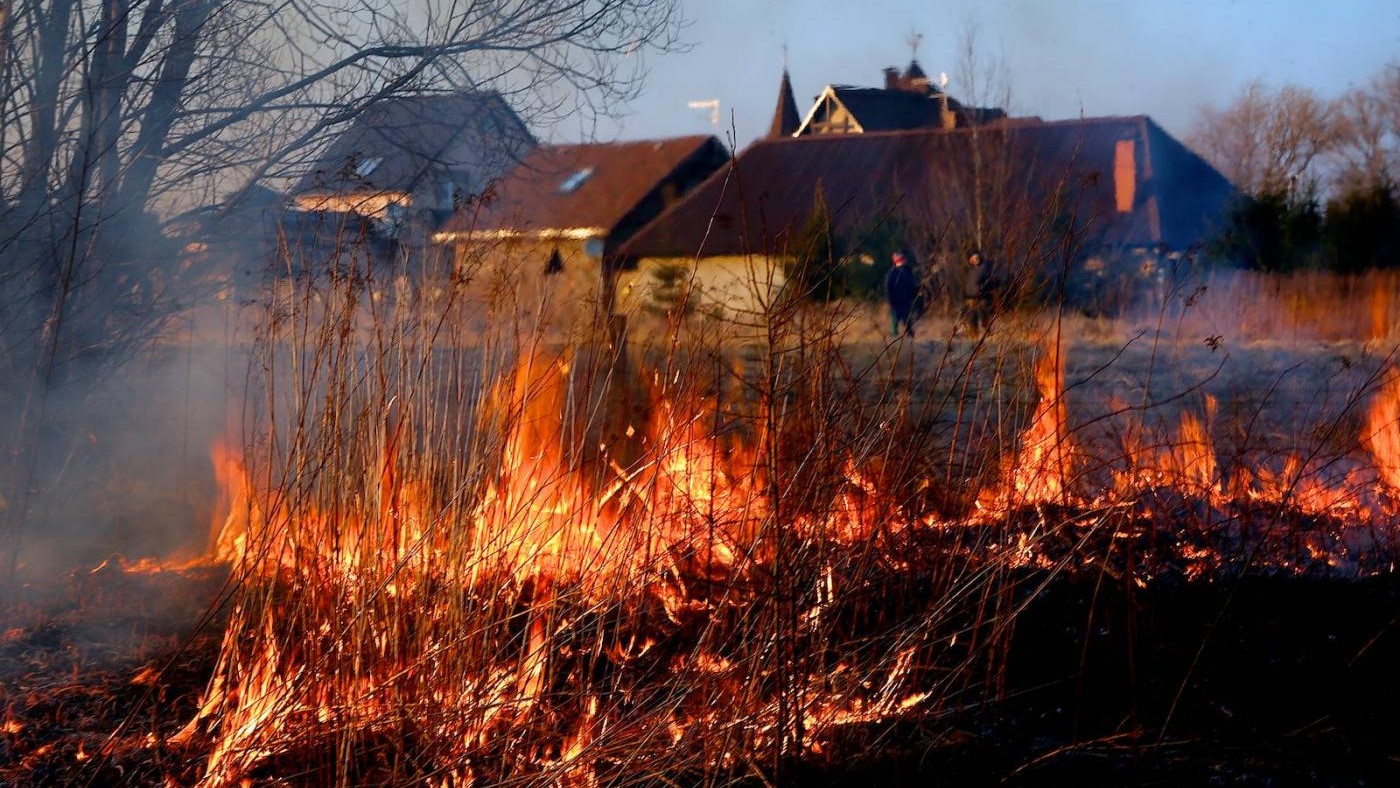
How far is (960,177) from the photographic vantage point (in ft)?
68.5

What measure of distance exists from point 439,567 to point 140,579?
202cm

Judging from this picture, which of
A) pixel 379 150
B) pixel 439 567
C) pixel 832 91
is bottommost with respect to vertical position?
pixel 439 567

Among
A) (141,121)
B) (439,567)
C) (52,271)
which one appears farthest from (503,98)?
(439,567)

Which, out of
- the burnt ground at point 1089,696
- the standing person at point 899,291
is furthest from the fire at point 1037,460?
the standing person at point 899,291

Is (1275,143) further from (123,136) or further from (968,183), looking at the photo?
(123,136)

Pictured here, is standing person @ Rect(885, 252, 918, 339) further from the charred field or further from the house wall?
the charred field

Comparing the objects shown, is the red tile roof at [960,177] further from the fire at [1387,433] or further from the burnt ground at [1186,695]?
the burnt ground at [1186,695]

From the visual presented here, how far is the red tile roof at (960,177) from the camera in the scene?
2041 cm

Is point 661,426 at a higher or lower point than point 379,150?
lower

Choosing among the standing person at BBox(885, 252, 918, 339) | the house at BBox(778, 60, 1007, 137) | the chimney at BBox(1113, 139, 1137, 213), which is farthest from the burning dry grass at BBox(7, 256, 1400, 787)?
the house at BBox(778, 60, 1007, 137)

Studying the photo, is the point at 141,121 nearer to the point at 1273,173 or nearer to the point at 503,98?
the point at 503,98

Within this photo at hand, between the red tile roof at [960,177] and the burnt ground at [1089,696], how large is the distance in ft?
51.1

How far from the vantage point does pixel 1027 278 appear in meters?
3.28

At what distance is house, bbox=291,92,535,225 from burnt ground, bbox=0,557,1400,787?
235cm
